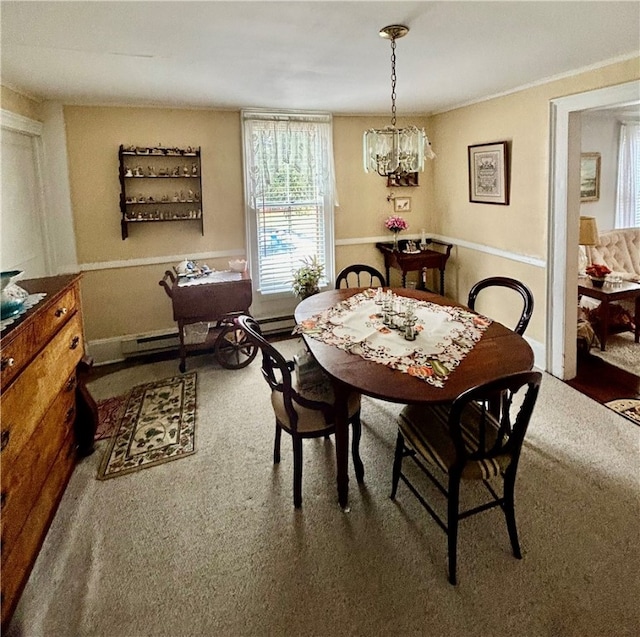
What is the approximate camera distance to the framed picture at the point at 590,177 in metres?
5.23

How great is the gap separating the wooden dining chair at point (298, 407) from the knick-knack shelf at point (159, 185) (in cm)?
234

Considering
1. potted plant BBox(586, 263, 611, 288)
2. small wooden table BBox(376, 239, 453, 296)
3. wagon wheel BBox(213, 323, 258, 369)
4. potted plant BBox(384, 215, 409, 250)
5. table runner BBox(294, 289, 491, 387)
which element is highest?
potted plant BBox(384, 215, 409, 250)

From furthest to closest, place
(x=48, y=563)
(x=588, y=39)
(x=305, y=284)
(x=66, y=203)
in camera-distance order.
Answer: (x=305, y=284) → (x=66, y=203) → (x=588, y=39) → (x=48, y=563)

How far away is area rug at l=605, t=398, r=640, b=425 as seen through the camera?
301cm

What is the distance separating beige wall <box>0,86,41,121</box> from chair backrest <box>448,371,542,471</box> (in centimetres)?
338

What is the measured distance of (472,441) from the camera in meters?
1.97

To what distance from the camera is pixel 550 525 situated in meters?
2.12

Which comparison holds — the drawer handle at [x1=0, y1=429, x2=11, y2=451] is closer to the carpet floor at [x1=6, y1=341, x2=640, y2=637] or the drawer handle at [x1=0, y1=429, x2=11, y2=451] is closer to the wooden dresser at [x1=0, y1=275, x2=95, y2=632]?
the wooden dresser at [x1=0, y1=275, x2=95, y2=632]

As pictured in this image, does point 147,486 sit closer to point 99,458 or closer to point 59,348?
point 99,458

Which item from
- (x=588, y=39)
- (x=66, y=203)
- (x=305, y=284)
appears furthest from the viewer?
(x=305, y=284)

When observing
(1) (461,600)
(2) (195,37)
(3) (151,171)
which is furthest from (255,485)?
(3) (151,171)

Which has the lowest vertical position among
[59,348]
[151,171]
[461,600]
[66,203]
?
[461,600]

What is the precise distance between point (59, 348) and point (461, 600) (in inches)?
85.0

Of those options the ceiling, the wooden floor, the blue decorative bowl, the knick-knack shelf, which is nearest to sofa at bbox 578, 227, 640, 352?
the wooden floor
